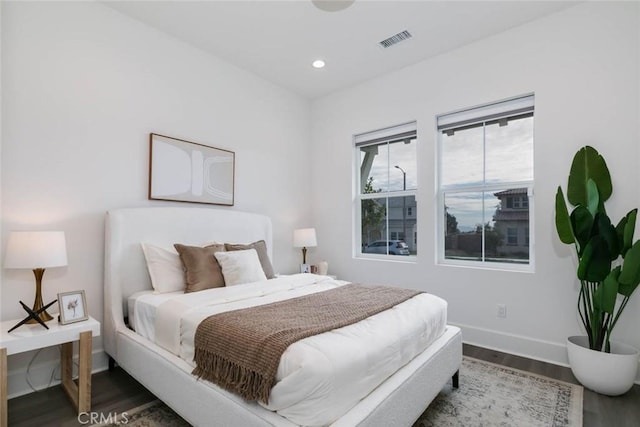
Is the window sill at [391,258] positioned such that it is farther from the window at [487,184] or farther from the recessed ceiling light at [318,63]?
the recessed ceiling light at [318,63]

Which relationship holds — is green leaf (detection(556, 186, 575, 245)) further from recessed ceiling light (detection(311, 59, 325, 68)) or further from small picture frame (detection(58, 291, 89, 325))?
small picture frame (detection(58, 291, 89, 325))

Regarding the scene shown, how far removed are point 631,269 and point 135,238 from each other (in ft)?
12.0

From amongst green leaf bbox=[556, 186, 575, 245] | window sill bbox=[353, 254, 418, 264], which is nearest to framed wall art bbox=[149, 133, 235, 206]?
window sill bbox=[353, 254, 418, 264]

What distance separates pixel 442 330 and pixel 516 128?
7.02 feet

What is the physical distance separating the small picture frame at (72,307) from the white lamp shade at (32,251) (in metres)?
0.23

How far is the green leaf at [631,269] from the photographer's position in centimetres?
212

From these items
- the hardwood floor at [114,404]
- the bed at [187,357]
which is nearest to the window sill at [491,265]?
the hardwood floor at [114,404]

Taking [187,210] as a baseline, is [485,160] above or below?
above

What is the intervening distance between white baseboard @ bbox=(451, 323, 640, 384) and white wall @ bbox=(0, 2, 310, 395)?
129 inches

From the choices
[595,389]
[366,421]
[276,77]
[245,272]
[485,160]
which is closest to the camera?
[366,421]

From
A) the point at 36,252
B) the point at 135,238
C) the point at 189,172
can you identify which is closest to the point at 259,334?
the point at 36,252

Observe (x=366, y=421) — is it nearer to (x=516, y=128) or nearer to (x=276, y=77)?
(x=516, y=128)

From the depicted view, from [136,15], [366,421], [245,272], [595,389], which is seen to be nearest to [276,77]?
[136,15]

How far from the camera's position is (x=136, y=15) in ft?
9.32
